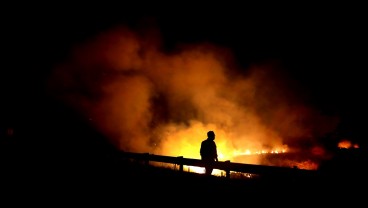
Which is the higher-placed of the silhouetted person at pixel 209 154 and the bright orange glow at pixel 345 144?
the bright orange glow at pixel 345 144

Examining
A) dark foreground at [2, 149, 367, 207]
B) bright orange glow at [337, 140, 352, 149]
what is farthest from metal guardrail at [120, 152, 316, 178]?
bright orange glow at [337, 140, 352, 149]

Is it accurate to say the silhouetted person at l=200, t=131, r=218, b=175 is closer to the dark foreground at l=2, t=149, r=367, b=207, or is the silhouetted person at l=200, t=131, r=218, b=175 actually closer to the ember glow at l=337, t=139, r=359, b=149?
the dark foreground at l=2, t=149, r=367, b=207

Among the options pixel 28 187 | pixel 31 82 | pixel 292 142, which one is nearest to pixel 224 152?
pixel 292 142

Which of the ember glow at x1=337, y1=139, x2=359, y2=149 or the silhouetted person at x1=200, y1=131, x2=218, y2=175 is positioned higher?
the ember glow at x1=337, y1=139, x2=359, y2=149

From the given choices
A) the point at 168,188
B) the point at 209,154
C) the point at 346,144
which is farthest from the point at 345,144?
the point at 168,188

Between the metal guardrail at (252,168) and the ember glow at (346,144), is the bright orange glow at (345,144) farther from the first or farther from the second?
the metal guardrail at (252,168)

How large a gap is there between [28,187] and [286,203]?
6450mm

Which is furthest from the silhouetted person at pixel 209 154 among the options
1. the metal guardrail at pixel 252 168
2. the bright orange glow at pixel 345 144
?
the bright orange glow at pixel 345 144

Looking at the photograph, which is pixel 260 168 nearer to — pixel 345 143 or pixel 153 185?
pixel 153 185

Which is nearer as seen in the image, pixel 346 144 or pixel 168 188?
pixel 168 188

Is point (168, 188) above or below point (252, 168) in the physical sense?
below

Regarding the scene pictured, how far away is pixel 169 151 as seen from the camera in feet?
69.2

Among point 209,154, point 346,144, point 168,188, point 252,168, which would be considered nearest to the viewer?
point 252,168

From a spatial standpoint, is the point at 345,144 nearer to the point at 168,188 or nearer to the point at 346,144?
the point at 346,144
